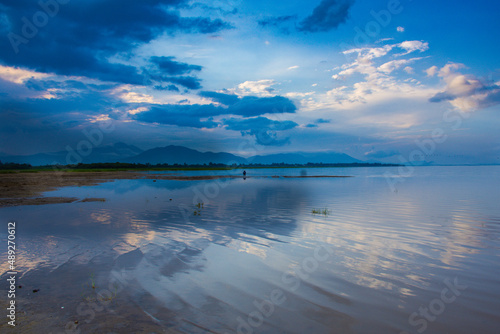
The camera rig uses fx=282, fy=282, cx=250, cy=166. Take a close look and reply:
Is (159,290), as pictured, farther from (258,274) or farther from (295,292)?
(295,292)

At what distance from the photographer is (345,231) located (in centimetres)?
1577

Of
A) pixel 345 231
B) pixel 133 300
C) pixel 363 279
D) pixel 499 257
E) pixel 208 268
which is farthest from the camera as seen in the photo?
pixel 345 231

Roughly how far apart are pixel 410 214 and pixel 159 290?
2012 cm

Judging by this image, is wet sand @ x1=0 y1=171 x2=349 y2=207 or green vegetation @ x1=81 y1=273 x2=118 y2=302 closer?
green vegetation @ x1=81 y1=273 x2=118 y2=302

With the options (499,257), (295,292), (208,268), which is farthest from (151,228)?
(499,257)

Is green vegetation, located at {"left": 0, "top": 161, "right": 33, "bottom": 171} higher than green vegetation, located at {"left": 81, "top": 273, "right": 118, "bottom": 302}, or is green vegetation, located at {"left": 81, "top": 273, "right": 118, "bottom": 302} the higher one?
green vegetation, located at {"left": 81, "top": 273, "right": 118, "bottom": 302}

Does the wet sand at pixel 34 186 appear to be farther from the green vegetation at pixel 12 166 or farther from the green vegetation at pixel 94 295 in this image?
the green vegetation at pixel 12 166

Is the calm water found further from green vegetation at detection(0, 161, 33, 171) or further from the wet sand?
green vegetation at detection(0, 161, 33, 171)

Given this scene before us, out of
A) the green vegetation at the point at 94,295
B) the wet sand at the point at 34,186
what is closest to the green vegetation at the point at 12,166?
the wet sand at the point at 34,186

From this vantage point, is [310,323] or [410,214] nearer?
[310,323]

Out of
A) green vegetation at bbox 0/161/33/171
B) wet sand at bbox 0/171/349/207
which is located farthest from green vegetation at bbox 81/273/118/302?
green vegetation at bbox 0/161/33/171

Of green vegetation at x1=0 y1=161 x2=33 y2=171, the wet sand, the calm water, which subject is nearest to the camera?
the calm water

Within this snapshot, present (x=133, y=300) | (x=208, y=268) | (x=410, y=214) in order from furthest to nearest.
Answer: (x=410, y=214), (x=208, y=268), (x=133, y=300)

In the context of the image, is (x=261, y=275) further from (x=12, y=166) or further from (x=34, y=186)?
(x=12, y=166)
